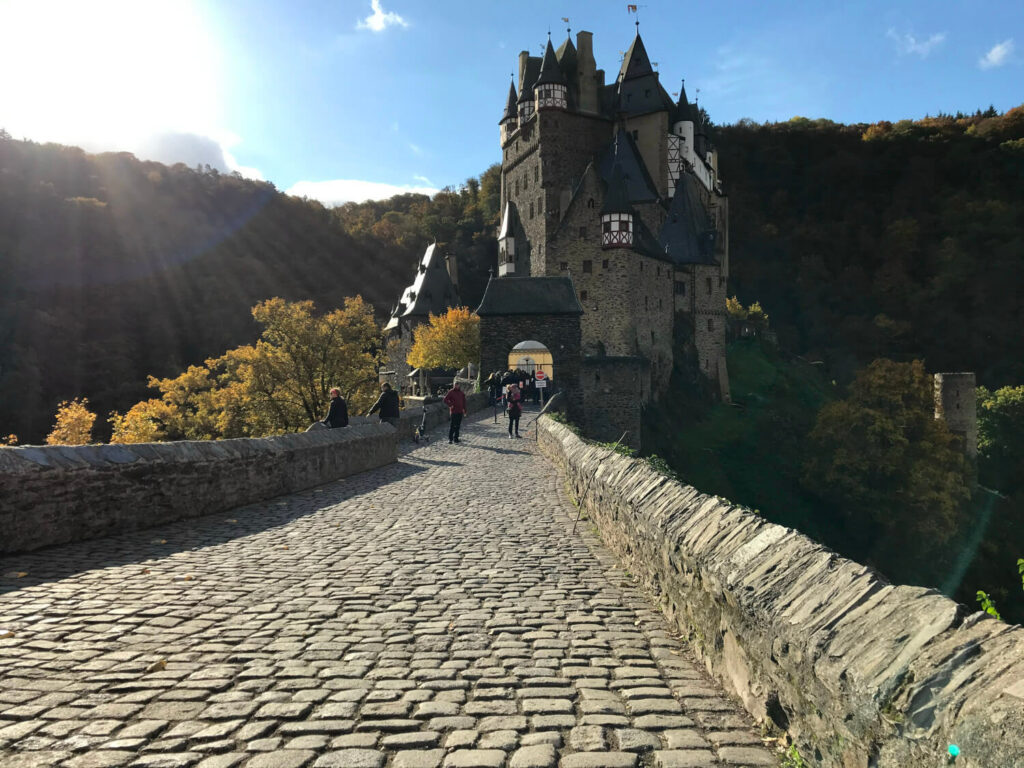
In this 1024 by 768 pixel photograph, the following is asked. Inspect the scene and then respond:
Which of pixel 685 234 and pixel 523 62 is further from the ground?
pixel 523 62

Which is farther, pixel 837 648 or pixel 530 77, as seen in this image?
pixel 530 77

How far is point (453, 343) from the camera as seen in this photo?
55406 millimetres

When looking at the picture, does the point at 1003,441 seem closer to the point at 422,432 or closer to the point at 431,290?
the point at 422,432

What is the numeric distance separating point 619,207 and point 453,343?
16844 millimetres

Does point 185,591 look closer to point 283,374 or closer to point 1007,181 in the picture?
point 283,374

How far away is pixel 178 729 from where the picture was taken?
3.06 metres

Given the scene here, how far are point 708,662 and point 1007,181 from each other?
4087 inches

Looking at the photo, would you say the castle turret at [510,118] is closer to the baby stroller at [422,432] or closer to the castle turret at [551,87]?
the castle turret at [551,87]

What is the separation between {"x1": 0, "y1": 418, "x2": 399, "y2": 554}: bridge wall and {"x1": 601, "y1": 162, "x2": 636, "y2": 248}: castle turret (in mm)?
38850

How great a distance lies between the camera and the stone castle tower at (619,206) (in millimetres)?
48000

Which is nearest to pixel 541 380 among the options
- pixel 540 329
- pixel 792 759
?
pixel 540 329

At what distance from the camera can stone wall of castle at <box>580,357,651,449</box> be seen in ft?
135

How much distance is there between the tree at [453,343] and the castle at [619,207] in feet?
19.8

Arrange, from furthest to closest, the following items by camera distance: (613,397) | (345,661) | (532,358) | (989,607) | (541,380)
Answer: (613,397), (532,358), (541,380), (345,661), (989,607)
